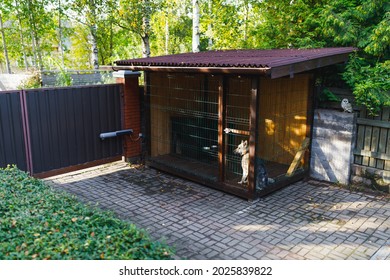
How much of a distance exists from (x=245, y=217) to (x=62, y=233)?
3287mm

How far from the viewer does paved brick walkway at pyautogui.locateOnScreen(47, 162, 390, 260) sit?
16.5ft

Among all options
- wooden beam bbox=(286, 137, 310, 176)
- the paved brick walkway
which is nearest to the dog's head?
the paved brick walkway

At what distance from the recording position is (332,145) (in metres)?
7.72

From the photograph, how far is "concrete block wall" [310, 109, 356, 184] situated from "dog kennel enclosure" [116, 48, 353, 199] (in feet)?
0.62

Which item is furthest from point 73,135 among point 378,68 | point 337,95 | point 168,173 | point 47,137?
point 378,68

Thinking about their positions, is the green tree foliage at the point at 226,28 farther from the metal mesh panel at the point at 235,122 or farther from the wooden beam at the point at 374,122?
the metal mesh panel at the point at 235,122

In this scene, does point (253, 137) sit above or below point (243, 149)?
above

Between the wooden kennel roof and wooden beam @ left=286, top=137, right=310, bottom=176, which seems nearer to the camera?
the wooden kennel roof

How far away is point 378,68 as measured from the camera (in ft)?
24.1

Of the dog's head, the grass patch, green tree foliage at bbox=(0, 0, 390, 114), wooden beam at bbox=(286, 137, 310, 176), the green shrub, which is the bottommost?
wooden beam at bbox=(286, 137, 310, 176)

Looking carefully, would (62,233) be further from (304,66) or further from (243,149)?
(304,66)

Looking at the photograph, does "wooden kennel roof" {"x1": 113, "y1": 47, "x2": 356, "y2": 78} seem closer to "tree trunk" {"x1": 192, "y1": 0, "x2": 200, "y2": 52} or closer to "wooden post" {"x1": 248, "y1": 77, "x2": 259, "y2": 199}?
"wooden post" {"x1": 248, "y1": 77, "x2": 259, "y2": 199}

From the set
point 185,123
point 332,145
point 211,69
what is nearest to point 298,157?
point 332,145

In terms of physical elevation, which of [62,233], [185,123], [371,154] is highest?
[185,123]
